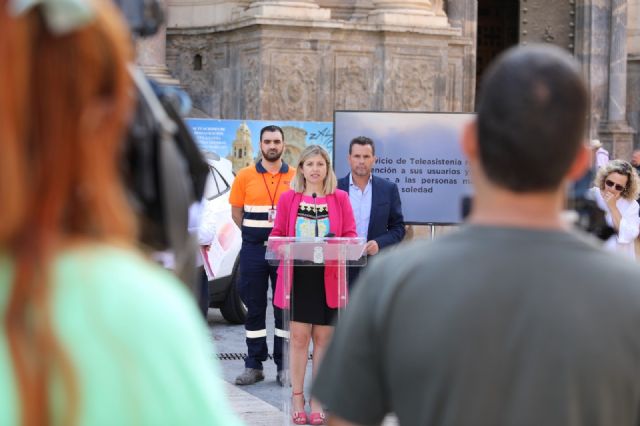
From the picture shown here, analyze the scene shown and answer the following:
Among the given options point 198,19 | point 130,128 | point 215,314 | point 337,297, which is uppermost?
point 198,19

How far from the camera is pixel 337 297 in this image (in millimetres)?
8805

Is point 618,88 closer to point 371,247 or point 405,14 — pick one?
point 405,14

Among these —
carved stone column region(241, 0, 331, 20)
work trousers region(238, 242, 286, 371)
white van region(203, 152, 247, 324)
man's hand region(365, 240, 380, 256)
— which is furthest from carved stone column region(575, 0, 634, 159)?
man's hand region(365, 240, 380, 256)

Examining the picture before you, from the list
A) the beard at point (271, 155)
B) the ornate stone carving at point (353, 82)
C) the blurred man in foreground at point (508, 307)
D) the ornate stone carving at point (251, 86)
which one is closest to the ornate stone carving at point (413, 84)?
the ornate stone carving at point (353, 82)

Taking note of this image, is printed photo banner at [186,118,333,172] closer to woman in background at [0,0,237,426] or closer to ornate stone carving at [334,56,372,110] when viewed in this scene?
ornate stone carving at [334,56,372,110]

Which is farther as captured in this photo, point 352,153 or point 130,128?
point 352,153

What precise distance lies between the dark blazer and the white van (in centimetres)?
250

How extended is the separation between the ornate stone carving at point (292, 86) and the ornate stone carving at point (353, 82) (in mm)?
346

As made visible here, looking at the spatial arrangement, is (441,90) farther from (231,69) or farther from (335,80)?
(231,69)

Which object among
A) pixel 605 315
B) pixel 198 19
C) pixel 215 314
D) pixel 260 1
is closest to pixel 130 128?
pixel 605 315

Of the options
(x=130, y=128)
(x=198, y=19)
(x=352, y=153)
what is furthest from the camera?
(x=198, y=19)

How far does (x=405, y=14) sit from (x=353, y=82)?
113 cm

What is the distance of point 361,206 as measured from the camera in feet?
32.3

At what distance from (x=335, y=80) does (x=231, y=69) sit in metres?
1.39
